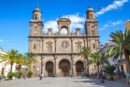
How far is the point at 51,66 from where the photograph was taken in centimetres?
7256

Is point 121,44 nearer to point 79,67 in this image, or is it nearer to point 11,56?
point 11,56

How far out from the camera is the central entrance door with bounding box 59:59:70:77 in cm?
7162

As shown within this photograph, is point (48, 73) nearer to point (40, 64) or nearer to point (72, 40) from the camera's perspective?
point (40, 64)

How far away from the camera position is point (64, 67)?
72812 millimetres

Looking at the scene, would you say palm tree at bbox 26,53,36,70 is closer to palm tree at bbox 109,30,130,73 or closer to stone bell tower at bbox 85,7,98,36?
stone bell tower at bbox 85,7,98,36

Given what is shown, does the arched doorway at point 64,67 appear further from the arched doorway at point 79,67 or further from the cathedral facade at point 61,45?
the arched doorway at point 79,67

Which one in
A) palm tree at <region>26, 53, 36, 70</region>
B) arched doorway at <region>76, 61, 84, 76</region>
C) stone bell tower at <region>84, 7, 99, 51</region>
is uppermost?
stone bell tower at <region>84, 7, 99, 51</region>

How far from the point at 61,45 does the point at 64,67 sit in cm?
739

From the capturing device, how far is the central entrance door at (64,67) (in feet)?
235

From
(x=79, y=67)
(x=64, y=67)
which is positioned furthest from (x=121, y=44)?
(x=64, y=67)

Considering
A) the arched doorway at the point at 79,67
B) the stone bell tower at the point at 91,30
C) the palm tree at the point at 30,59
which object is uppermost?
the stone bell tower at the point at 91,30

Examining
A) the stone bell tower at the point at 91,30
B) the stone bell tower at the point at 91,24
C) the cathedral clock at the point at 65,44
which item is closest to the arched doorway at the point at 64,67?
the cathedral clock at the point at 65,44

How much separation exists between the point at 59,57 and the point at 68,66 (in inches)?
171

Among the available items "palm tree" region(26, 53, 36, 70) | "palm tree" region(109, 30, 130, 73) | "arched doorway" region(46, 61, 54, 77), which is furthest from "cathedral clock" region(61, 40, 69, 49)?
"palm tree" region(109, 30, 130, 73)
